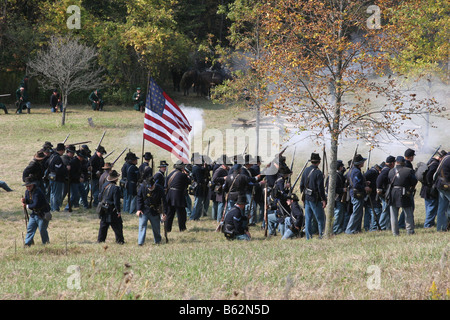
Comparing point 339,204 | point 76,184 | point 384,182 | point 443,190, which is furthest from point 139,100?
point 443,190

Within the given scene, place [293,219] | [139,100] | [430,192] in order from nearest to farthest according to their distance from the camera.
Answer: [293,219] → [430,192] → [139,100]

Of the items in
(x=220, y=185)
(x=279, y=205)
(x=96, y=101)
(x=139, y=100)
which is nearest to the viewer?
(x=279, y=205)

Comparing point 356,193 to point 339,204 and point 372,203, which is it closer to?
point 339,204

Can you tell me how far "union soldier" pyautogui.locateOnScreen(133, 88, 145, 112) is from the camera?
35062 mm

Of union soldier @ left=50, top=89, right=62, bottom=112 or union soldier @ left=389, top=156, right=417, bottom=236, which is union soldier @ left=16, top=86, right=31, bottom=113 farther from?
union soldier @ left=389, top=156, right=417, bottom=236

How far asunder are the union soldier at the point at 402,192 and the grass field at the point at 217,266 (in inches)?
16.3

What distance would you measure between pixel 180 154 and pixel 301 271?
8234 mm

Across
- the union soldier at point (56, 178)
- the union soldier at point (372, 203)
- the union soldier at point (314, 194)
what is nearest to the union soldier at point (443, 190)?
the union soldier at point (372, 203)

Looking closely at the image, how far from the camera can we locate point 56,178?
54.7 feet

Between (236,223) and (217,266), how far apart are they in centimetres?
381

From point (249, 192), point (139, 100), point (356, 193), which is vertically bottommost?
point (249, 192)

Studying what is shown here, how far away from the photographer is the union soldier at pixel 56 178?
16.7 metres
